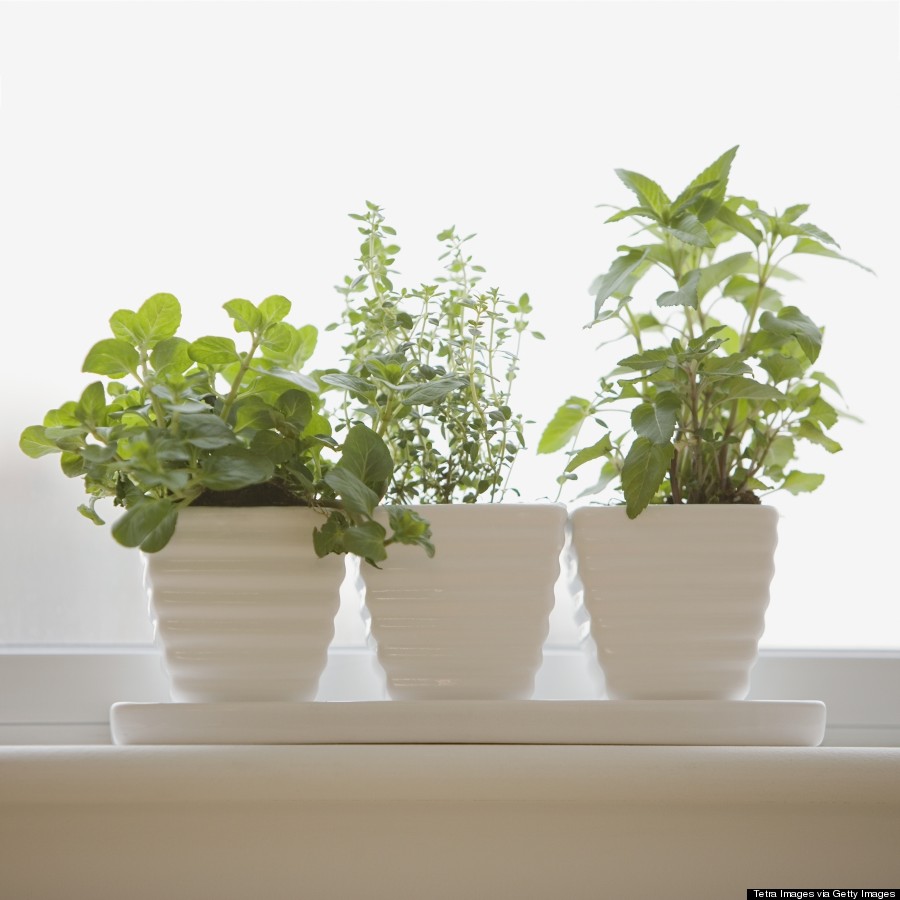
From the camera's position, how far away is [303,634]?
0.84 meters

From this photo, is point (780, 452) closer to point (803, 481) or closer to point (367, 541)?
point (803, 481)

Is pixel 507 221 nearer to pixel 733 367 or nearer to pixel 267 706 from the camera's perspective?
pixel 733 367

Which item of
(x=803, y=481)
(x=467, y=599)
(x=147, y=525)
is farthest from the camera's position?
(x=803, y=481)

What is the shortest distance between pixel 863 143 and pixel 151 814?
1145mm

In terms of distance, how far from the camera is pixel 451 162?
45.9 inches

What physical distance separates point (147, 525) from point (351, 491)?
171mm

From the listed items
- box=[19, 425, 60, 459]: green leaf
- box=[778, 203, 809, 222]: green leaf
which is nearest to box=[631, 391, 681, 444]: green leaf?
box=[778, 203, 809, 222]: green leaf

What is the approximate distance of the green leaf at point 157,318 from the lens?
2.72ft

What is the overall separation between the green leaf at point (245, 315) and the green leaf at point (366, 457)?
0.13m

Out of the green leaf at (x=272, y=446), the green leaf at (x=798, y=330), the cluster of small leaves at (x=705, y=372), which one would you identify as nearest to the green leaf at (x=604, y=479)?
the cluster of small leaves at (x=705, y=372)

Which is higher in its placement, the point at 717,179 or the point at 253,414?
the point at 717,179

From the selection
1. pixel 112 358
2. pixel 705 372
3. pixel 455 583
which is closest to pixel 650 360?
pixel 705 372

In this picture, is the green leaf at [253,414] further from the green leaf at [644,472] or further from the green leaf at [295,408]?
the green leaf at [644,472]

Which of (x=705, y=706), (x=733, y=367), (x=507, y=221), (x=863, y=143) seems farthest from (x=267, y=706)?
(x=863, y=143)
